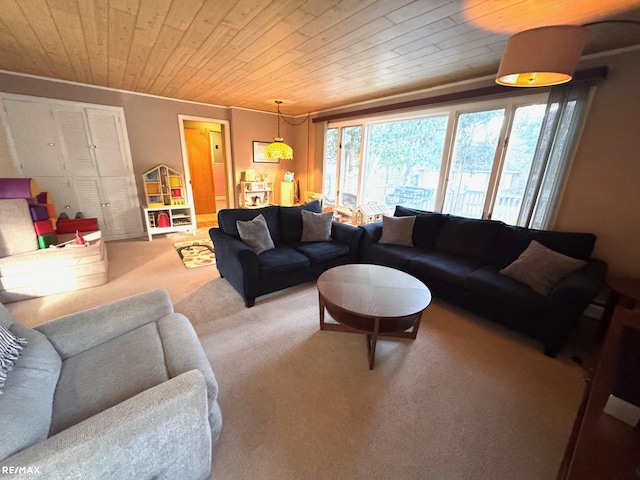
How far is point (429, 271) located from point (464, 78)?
2.28 m

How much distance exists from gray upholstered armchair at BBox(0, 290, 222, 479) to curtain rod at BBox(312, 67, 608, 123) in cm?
359

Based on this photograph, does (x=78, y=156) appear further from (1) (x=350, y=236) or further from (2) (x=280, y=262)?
(1) (x=350, y=236)

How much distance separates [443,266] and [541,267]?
77 cm

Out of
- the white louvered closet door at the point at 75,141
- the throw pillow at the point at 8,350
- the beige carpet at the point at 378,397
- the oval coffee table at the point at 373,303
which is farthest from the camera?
the white louvered closet door at the point at 75,141

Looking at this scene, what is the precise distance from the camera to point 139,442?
2.74 ft

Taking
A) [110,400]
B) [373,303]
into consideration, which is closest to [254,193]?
[373,303]

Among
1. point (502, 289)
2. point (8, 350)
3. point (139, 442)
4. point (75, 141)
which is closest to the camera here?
point (139, 442)

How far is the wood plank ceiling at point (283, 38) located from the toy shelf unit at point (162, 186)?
1.55 metres

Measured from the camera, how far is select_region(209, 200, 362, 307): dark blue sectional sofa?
8.20ft

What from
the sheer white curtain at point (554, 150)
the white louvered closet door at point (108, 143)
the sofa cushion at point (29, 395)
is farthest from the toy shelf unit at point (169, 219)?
the sheer white curtain at point (554, 150)

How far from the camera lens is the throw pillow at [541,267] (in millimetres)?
2096

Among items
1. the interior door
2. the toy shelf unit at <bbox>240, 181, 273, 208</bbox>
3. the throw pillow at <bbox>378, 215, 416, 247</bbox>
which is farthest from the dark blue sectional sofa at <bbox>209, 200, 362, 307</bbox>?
the interior door

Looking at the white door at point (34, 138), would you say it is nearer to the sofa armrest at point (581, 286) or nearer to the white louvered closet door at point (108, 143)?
the white louvered closet door at point (108, 143)

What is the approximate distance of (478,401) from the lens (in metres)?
1.60
